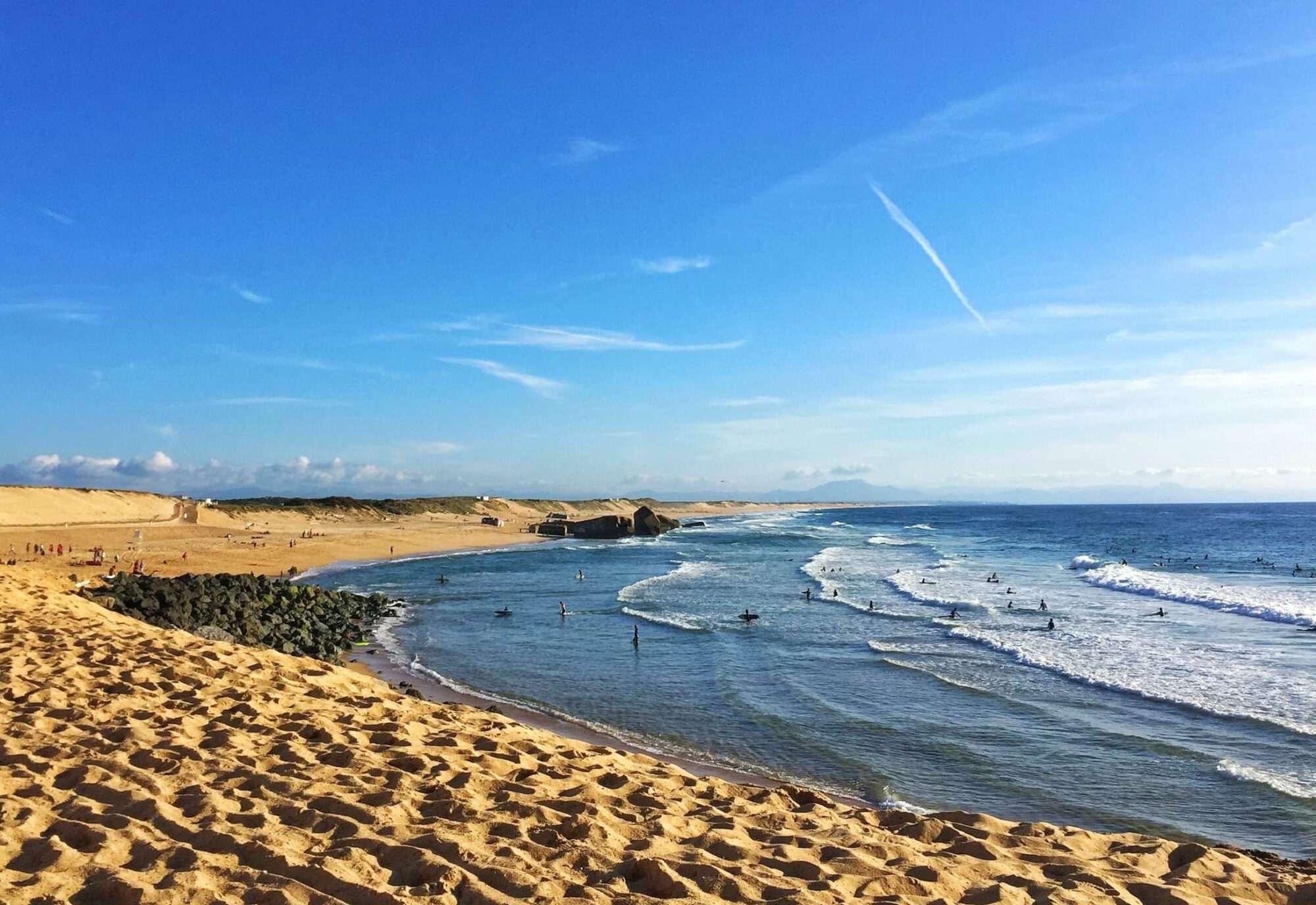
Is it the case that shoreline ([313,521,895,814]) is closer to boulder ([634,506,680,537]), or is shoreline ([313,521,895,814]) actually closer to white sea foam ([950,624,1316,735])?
white sea foam ([950,624,1316,735])

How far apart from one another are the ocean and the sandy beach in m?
4.44

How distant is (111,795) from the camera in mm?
6270

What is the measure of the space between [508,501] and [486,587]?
107617 millimetres

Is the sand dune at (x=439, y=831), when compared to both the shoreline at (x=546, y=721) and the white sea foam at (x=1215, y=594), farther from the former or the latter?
the white sea foam at (x=1215, y=594)

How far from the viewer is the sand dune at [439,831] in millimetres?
5039

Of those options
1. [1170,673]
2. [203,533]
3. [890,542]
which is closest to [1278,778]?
[1170,673]

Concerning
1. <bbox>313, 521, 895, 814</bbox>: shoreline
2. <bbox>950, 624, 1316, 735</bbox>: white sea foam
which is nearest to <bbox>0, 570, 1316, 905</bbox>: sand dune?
<bbox>313, 521, 895, 814</bbox>: shoreline

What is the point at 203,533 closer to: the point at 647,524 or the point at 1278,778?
the point at 647,524

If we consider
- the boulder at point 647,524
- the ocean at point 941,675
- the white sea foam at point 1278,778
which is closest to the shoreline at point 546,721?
the ocean at point 941,675

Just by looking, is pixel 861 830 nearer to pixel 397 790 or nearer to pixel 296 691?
pixel 397 790

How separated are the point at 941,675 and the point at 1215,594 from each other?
23.8 meters

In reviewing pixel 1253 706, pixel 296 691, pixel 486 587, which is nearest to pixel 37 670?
pixel 296 691

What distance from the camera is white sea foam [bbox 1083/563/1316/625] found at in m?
28.7

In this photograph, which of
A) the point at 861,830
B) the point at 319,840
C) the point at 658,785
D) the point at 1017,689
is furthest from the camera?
the point at 1017,689
